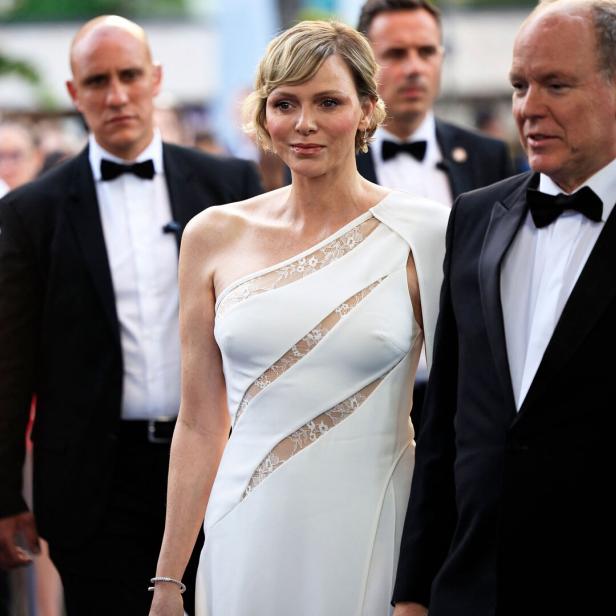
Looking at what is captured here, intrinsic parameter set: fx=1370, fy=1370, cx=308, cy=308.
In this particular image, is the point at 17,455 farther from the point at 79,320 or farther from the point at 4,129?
the point at 4,129

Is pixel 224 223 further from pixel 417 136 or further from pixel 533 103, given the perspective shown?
pixel 417 136

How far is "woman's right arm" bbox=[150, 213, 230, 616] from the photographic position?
441 cm

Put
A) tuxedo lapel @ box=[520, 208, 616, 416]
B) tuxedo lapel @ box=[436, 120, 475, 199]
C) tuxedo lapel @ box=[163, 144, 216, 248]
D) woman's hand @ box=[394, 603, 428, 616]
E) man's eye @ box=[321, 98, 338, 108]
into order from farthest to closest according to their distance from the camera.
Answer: tuxedo lapel @ box=[436, 120, 475, 199] < tuxedo lapel @ box=[163, 144, 216, 248] < man's eye @ box=[321, 98, 338, 108] < woman's hand @ box=[394, 603, 428, 616] < tuxedo lapel @ box=[520, 208, 616, 416]

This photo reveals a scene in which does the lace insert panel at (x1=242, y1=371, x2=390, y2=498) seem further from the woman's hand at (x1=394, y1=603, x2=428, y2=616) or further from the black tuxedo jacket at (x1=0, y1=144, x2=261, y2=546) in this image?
the black tuxedo jacket at (x1=0, y1=144, x2=261, y2=546)

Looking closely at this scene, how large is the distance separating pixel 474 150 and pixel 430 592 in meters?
3.22

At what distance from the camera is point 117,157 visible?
5.83 meters

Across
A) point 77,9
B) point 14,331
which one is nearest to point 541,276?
point 14,331

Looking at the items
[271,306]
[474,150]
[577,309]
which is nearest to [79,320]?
[271,306]

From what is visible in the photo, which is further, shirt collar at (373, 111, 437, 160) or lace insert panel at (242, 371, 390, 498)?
shirt collar at (373, 111, 437, 160)

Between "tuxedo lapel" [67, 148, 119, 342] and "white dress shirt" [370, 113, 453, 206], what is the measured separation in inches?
56.3

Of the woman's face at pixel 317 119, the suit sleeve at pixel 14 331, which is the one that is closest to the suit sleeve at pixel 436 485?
the woman's face at pixel 317 119

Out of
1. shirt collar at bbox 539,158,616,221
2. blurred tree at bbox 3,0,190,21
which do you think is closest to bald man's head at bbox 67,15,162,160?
shirt collar at bbox 539,158,616,221

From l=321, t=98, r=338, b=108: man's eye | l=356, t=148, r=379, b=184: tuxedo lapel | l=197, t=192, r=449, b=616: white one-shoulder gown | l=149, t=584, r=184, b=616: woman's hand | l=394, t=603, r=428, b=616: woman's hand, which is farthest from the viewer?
l=356, t=148, r=379, b=184: tuxedo lapel

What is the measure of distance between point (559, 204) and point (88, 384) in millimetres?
2507
